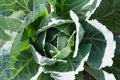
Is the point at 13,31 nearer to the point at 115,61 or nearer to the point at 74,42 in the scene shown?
the point at 74,42

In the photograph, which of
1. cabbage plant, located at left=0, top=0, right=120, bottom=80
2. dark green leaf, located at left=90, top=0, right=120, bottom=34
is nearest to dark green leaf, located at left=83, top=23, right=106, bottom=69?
cabbage plant, located at left=0, top=0, right=120, bottom=80

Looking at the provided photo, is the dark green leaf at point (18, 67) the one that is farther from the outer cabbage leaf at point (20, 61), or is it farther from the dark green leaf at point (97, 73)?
the dark green leaf at point (97, 73)

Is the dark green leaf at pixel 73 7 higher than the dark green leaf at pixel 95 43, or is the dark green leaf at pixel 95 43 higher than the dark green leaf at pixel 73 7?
the dark green leaf at pixel 73 7

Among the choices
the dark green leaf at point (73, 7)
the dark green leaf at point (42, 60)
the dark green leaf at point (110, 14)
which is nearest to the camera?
the dark green leaf at point (42, 60)

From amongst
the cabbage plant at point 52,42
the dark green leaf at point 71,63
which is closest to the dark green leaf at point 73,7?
the cabbage plant at point 52,42

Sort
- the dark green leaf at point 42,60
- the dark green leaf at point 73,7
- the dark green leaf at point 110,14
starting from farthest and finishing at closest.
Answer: the dark green leaf at point 110,14
the dark green leaf at point 73,7
the dark green leaf at point 42,60

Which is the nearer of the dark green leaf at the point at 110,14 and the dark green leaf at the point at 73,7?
the dark green leaf at the point at 73,7

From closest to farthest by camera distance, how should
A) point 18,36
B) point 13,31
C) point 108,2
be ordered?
point 18,36 → point 13,31 → point 108,2

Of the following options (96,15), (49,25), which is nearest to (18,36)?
(49,25)
